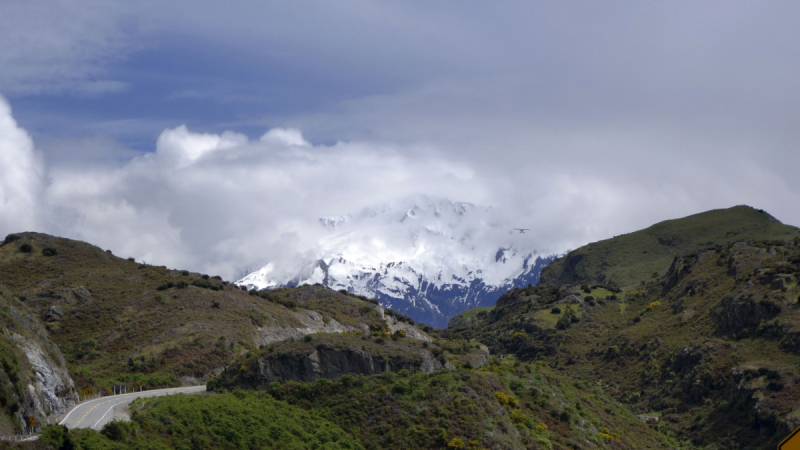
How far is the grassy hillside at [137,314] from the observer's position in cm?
6353

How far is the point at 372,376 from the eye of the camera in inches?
2005

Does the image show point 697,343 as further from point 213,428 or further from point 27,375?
point 27,375

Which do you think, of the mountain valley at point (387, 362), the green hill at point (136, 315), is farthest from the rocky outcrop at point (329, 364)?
the green hill at point (136, 315)

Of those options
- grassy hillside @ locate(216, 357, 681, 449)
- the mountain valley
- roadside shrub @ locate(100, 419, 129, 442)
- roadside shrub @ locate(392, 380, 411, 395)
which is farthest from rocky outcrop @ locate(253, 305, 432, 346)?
roadside shrub @ locate(100, 419, 129, 442)

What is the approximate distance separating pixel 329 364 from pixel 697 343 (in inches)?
2726

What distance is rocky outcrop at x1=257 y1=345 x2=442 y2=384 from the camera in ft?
170

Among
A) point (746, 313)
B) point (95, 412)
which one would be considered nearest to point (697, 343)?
point (746, 313)

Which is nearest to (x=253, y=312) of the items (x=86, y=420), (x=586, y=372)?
(x=86, y=420)

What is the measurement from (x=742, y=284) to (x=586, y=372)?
97.0 ft

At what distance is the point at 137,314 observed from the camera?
7531 centimetres

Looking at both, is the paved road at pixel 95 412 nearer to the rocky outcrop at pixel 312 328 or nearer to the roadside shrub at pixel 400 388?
the roadside shrub at pixel 400 388

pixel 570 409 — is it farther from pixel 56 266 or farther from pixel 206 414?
pixel 56 266

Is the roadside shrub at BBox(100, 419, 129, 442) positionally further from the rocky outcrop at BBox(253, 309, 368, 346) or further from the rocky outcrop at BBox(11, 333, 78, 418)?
the rocky outcrop at BBox(253, 309, 368, 346)

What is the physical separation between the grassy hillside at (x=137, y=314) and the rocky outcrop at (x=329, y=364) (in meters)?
12.5
